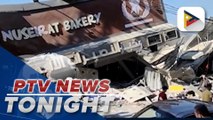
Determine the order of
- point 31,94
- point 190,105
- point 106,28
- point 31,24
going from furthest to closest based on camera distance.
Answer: point 106,28 → point 31,24 → point 190,105 → point 31,94

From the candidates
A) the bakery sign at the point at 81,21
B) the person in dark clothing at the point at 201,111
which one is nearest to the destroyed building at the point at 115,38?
the bakery sign at the point at 81,21

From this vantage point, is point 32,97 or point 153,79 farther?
point 153,79

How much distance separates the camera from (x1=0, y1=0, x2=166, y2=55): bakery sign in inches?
360

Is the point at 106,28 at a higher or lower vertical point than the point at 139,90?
higher

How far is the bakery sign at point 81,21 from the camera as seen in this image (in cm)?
916

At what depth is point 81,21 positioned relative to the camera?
41.1 feet

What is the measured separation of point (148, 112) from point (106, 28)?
7.86 m

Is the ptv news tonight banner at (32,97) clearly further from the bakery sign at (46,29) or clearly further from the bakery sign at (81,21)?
the bakery sign at (81,21)

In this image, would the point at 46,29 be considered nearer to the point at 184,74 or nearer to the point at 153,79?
the point at 153,79

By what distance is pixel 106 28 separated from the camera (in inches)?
490

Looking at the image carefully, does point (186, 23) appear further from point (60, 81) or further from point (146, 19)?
point (146, 19)

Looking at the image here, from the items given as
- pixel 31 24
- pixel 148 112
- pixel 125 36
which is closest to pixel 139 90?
pixel 125 36

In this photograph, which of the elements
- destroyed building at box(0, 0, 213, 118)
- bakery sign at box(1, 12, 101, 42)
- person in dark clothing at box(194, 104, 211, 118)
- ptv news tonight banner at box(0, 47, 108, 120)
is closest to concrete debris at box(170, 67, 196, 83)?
destroyed building at box(0, 0, 213, 118)

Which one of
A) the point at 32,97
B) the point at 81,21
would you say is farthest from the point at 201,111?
the point at 81,21
